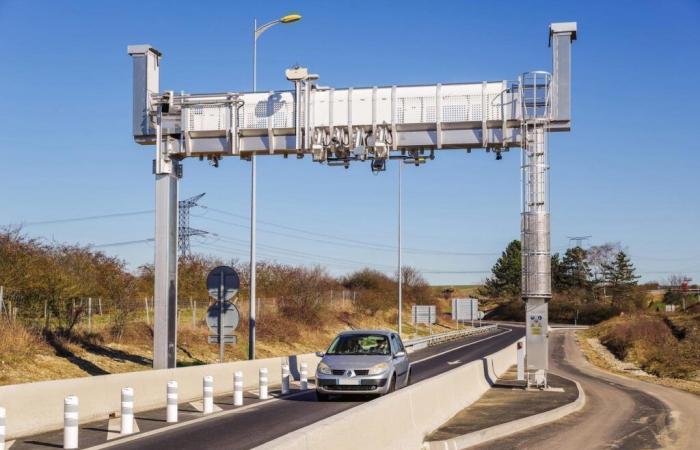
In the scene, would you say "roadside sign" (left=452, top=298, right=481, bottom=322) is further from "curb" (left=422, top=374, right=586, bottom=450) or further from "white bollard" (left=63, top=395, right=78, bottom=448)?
"white bollard" (left=63, top=395, right=78, bottom=448)

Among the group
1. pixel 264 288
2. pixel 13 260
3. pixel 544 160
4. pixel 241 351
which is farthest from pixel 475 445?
pixel 264 288

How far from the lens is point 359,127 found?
71.5 feet

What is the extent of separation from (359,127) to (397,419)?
11.5 m

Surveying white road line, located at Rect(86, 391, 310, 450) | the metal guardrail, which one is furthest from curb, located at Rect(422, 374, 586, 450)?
the metal guardrail

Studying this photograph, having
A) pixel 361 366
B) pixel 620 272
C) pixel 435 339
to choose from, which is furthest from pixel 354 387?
pixel 620 272

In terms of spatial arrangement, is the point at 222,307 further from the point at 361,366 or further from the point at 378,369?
the point at 378,369

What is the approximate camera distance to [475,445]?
43.0 ft

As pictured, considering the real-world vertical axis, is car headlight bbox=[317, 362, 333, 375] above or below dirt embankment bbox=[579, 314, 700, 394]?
above

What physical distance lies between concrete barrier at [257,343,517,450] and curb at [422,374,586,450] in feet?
1.25

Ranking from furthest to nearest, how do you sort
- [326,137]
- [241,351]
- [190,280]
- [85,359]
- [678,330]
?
[678,330], [190,280], [241,351], [85,359], [326,137]

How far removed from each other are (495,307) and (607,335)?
7152cm

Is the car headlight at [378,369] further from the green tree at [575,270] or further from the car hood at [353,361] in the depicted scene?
the green tree at [575,270]

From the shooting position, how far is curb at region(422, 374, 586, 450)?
12.6 meters

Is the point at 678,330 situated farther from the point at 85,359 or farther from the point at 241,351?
the point at 85,359
